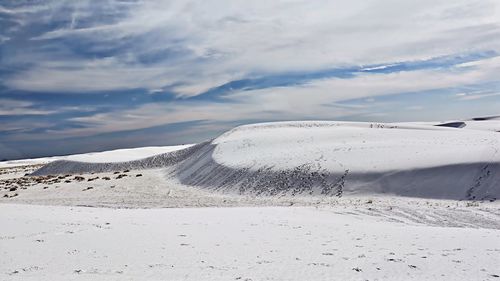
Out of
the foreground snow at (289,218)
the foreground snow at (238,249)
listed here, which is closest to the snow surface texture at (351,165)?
the foreground snow at (289,218)

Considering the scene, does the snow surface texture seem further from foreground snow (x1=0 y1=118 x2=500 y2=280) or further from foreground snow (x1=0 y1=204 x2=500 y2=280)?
foreground snow (x1=0 y1=204 x2=500 y2=280)

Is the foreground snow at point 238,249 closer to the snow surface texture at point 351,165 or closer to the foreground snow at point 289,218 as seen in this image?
the foreground snow at point 289,218

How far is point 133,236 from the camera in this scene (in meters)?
11.1

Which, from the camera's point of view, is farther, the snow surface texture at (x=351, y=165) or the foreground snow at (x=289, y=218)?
the snow surface texture at (x=351, y=165)

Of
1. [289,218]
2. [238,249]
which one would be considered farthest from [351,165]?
[238,249]

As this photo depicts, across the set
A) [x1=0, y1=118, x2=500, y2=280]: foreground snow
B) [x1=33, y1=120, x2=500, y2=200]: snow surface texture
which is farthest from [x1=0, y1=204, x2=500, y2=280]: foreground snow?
[x1=33, y1=120, x2=500, y2=200]: snow surface texture

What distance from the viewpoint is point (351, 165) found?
80.1ft

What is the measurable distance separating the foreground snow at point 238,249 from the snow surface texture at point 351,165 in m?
7.40

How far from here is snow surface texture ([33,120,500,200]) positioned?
20.3 m

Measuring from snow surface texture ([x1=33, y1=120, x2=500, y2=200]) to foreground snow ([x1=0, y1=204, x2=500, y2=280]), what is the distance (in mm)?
7400

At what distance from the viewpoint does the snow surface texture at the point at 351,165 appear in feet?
66.7

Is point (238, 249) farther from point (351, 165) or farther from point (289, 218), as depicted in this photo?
point (351, 165)

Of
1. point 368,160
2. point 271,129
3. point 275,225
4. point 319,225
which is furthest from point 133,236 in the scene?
point 271,129

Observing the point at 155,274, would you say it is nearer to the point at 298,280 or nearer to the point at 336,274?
the point at 298,280
